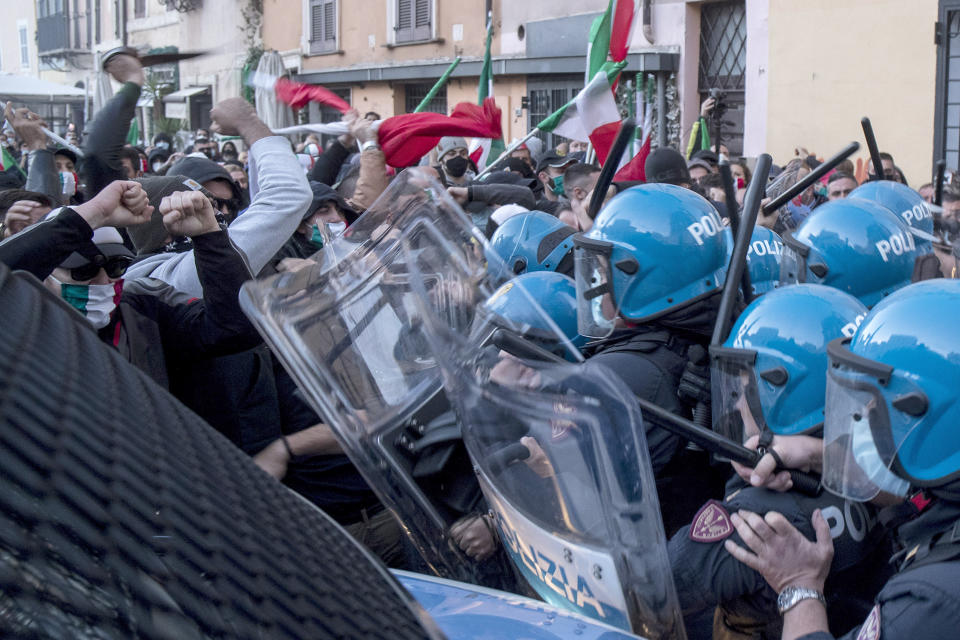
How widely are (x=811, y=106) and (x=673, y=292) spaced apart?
11204 millimetres

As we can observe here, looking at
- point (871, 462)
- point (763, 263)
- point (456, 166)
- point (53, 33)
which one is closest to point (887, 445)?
point (871, 462)

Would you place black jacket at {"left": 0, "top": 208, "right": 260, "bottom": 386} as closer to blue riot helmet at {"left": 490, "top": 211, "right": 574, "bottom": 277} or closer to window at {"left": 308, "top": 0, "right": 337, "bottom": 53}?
blue riot helmet at {"left": 490, "top": 211, "right": 574, "bottom": 277}

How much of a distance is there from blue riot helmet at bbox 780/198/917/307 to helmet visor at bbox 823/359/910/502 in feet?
5.55

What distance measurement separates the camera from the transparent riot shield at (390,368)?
1.70 meters

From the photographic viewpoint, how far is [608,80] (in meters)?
7.01

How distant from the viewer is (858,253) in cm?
353

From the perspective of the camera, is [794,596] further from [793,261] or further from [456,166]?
[456,166]

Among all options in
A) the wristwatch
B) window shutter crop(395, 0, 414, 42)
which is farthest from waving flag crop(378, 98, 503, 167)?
window shutter crop(395, 0, 414, 42)

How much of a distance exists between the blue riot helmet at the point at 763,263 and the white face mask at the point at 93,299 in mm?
2439

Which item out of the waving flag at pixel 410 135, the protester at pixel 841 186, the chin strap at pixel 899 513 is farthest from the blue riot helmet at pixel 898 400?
the protester at pixel 841 186

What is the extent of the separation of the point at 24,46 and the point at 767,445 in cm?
4692

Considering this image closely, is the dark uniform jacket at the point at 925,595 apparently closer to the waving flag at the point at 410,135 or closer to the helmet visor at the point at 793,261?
the helmet visor at the point at 793,261

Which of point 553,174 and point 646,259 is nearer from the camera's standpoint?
point 646,259

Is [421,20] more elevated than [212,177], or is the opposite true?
[421,20]
